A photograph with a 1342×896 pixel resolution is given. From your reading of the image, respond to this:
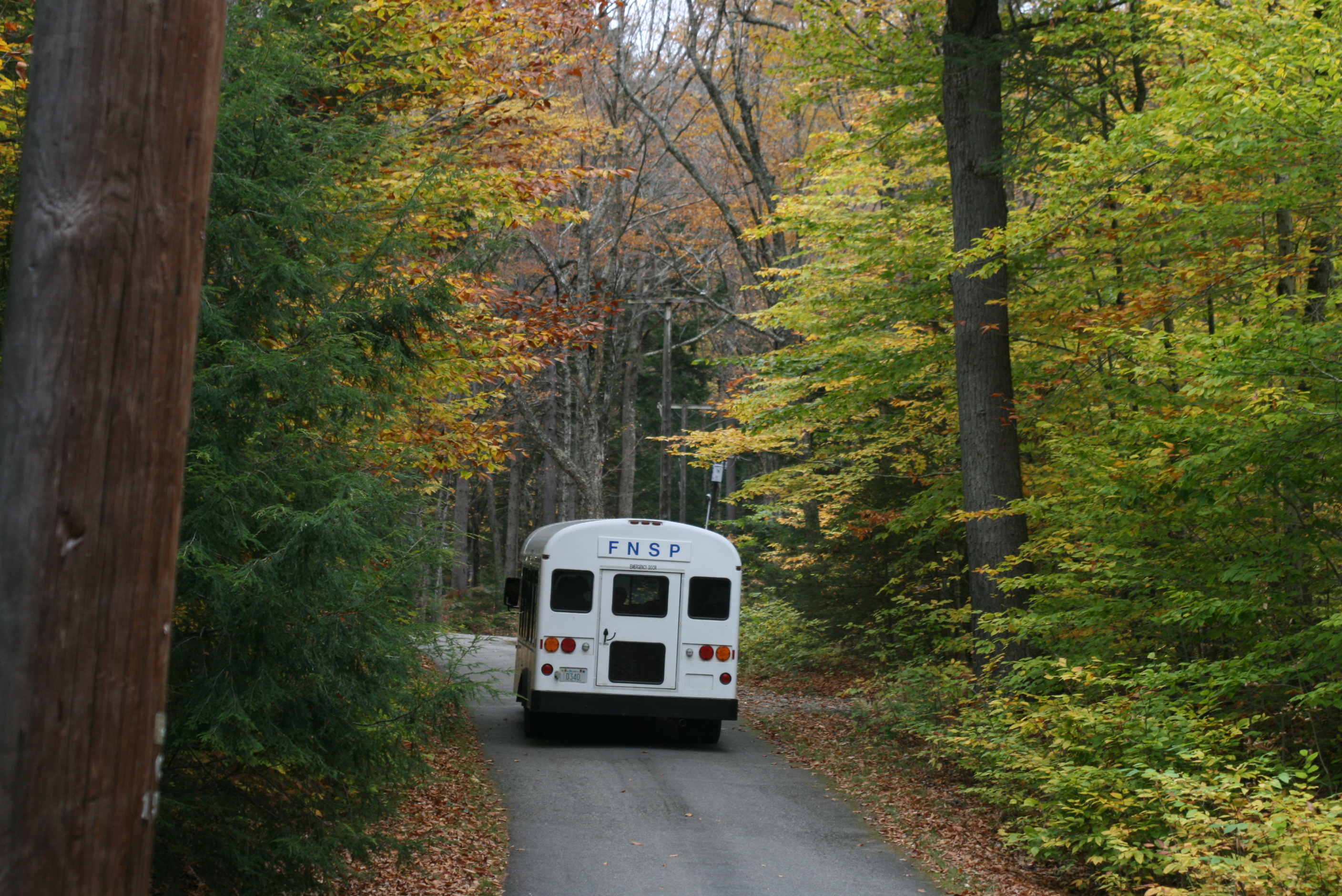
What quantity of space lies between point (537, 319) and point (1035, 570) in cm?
728

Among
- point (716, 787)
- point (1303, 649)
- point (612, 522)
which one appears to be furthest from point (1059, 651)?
point (612, 522)

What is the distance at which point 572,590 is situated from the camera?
12.7 meters

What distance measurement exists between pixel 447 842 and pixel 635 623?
4966 millimetres

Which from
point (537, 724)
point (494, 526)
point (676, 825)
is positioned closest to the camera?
point (676, 825)

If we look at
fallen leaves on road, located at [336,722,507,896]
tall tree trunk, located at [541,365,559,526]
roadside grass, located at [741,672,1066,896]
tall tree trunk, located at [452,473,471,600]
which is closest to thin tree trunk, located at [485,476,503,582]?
tall tree trunk, located at [452,473,471,600]

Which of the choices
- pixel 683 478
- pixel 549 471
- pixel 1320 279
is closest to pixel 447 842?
pixel 1320 279

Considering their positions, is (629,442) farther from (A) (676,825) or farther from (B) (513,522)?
(A) (676,825)


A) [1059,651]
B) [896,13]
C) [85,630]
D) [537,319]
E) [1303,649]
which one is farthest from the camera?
[896,13]

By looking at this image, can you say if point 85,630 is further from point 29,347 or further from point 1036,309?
point 1036,309

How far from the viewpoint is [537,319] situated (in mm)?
14344

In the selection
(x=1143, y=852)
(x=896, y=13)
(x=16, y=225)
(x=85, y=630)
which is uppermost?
(x=896, y=13)

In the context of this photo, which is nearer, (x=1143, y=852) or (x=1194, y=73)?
(x=1143, y=852)

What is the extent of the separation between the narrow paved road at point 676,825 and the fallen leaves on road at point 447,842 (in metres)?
0.18

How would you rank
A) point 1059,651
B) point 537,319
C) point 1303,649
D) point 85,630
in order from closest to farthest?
point 85,630 < point 1303,649 < point 1059,651 < point 537,319
